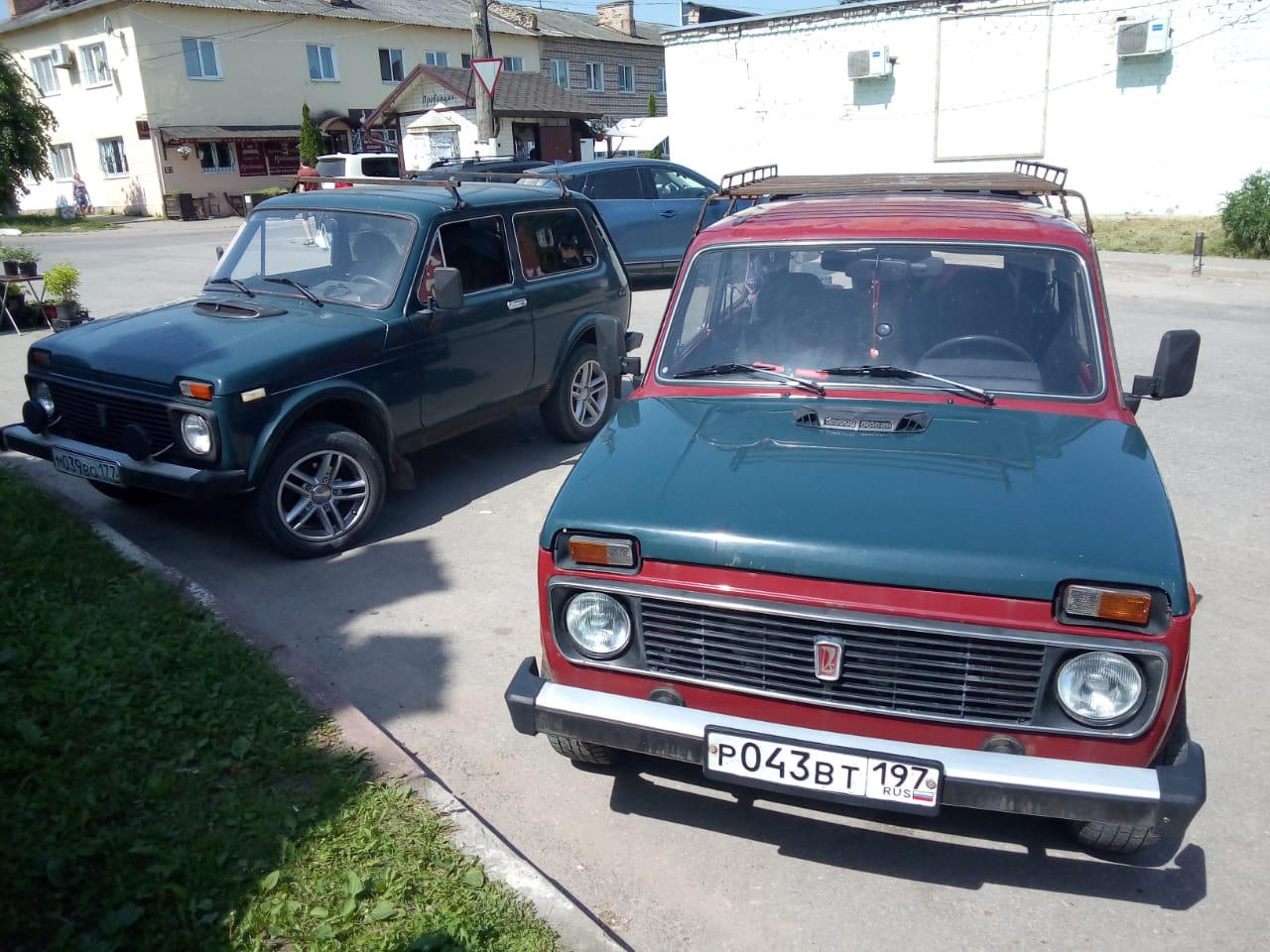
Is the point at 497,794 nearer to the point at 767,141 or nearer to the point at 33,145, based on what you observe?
the point at 767,141

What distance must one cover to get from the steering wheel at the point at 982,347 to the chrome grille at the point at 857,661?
1.45 meters

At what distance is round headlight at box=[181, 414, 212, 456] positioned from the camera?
5.12 metres

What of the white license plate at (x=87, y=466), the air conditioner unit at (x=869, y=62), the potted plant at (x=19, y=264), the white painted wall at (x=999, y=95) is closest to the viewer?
the white license plate at (x=87, y=466)

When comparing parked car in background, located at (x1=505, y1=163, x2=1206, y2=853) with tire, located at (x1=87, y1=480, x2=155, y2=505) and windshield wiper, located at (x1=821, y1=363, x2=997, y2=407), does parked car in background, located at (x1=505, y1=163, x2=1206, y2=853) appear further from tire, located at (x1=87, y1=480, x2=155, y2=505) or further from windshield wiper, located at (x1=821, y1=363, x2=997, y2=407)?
tire, located at (x1=87, y1=480, x2=155, y2=505)

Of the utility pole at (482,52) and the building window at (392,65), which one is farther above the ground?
the building window at (392,65)

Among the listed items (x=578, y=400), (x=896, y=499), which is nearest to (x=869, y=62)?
(x=578, y=400)

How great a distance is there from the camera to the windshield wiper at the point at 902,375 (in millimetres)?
3723

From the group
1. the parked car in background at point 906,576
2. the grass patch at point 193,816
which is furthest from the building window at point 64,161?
the parked car in background at point 906,576

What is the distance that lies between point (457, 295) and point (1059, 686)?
4241 mm

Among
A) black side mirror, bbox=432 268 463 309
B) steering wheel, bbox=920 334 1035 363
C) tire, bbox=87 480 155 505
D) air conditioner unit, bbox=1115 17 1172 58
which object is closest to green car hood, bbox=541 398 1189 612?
steering wheel, bbox=920 334 1035 363

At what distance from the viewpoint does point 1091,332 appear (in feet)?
12.6

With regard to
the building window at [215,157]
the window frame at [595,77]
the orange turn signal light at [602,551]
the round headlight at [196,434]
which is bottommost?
the round headlight at [196,434]

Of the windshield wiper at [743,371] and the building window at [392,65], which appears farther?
the building window at [392,65]

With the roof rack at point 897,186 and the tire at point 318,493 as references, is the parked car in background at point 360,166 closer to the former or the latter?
the tire at point 318,493
